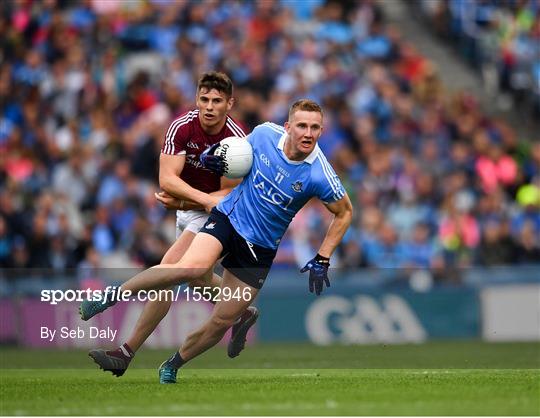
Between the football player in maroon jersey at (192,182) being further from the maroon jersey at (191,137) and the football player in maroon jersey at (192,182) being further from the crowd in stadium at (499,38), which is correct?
the crowd in stadium at (499,38)

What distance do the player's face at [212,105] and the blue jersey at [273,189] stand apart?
1.84ft

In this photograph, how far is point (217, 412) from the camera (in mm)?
10828

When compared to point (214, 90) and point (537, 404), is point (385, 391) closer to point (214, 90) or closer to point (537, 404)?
point (537, 404)

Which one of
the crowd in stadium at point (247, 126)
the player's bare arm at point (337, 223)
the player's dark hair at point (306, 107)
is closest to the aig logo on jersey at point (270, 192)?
the player's bare arm at point (337, 223)

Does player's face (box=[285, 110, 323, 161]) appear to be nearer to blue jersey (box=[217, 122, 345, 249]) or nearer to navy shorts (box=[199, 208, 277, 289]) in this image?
blue jersey (box=[217, 122, 345, 249])

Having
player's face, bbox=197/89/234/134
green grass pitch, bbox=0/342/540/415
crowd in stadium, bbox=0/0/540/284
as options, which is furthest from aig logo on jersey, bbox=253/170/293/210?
crowd in stadium, bbox=0/0/540/284

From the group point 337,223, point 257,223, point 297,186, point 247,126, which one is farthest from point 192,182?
point 247,126

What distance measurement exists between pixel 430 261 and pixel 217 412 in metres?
13.3

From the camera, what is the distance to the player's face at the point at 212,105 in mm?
13742

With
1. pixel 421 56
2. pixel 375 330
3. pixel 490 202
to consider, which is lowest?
pixel 375 330

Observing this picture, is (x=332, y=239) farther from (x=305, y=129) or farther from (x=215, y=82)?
(x=215, y=82)

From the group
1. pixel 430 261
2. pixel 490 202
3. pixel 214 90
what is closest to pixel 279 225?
pixel 214 90

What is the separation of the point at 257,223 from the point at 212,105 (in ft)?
4.29

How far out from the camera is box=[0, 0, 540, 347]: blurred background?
74.3 feet
